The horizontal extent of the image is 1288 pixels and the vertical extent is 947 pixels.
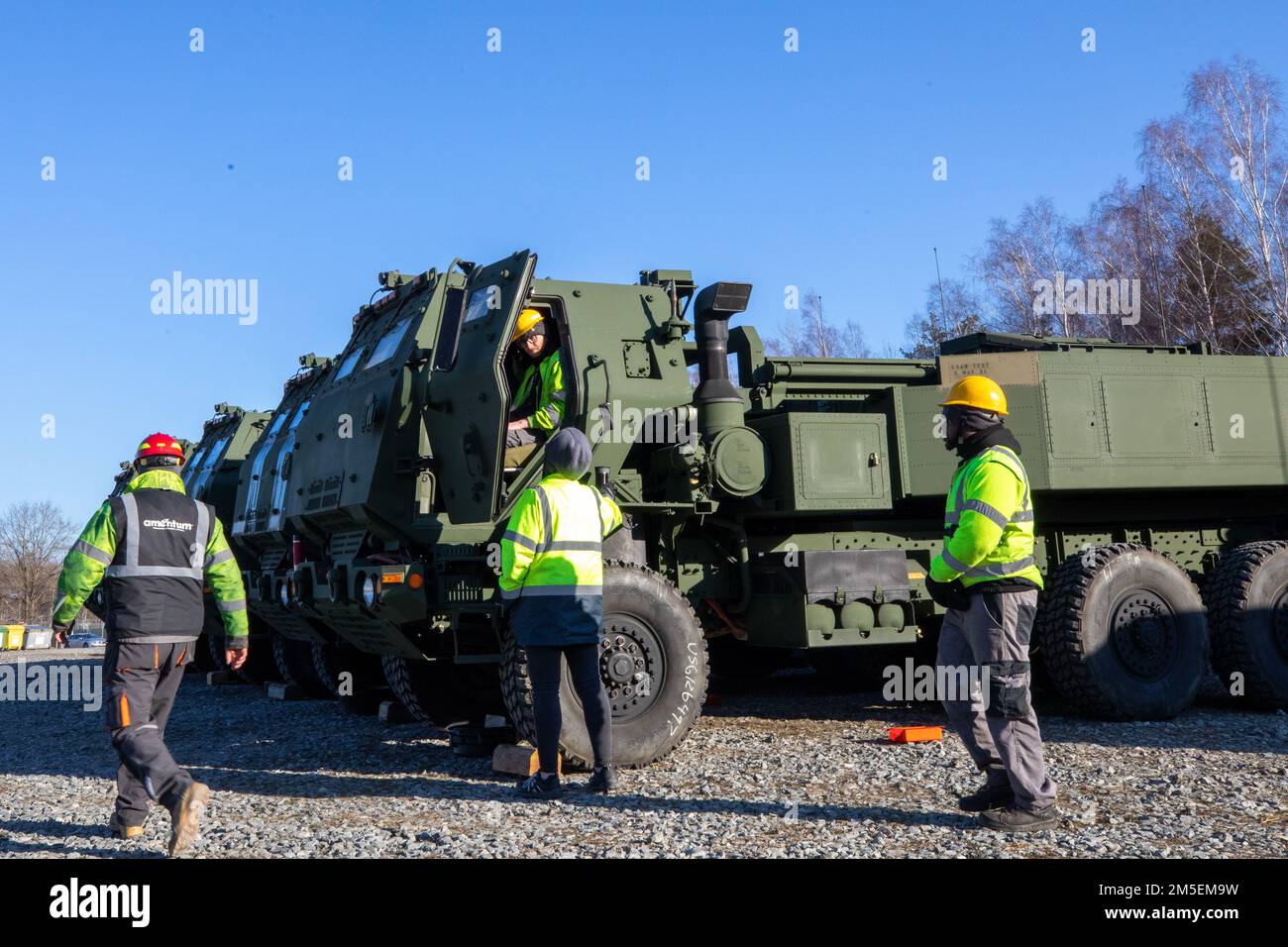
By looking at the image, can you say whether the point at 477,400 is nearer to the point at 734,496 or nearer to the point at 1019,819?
the point at 734,496

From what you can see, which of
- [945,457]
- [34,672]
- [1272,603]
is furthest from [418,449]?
[34,672]

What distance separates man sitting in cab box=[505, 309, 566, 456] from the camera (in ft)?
23.9

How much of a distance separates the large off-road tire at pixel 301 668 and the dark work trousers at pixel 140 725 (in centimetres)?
648

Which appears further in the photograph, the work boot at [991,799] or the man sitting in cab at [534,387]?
the man sitting in cab at [534,387]

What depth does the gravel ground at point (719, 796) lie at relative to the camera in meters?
4.77

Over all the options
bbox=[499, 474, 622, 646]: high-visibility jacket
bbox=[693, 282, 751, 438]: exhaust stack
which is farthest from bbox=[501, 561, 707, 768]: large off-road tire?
bbox=[693, 282, 751, 438]: exhaust stack

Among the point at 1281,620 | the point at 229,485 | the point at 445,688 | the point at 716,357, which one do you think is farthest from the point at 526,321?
the point at 229,485

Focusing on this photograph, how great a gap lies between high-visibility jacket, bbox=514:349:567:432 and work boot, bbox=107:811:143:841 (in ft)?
10.4

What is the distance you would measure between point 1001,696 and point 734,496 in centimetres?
304

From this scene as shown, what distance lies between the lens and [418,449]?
7.45m

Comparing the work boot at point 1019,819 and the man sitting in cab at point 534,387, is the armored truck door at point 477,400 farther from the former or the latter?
the work boot at point 1019,819

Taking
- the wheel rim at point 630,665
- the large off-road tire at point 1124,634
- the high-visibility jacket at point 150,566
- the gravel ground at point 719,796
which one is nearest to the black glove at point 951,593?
the gravel ground at point 719,796

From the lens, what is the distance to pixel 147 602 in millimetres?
5211
